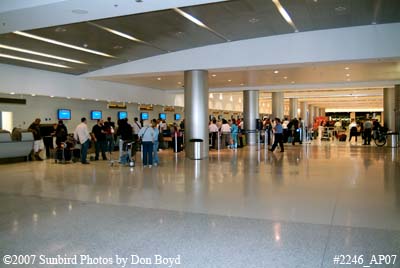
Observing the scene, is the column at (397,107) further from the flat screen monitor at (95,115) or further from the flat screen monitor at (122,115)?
the flat screen monitor at (95,115)

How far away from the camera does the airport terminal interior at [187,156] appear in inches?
168

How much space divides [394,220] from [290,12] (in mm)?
6945

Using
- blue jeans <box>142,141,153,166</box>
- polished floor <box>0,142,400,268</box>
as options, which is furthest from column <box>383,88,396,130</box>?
blue jeans <box>142,141,153,166</box>

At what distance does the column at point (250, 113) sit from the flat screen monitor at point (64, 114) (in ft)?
38.1

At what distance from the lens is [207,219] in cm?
537

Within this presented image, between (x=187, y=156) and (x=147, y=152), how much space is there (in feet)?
10.6

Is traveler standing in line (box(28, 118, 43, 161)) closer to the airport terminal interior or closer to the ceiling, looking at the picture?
the airport terminal interior

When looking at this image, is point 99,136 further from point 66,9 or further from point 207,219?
point 207,219

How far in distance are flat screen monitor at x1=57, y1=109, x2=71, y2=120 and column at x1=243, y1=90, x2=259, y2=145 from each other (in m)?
11.6

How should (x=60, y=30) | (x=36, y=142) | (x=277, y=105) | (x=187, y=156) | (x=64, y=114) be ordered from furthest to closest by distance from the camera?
(x=277, y=105) < (x=64, y=114) < (x=187, y=156) < (x=36, y=142) < (x=60, y=30)

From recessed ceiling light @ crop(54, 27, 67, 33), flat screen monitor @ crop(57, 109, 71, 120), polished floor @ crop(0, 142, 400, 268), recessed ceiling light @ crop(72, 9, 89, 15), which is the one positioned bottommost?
polished floor @ crop(0, 142, 400, 268)

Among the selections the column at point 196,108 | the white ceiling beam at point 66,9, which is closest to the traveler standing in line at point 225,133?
the column at point 196,108

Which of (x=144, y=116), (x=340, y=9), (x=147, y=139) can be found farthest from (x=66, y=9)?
(x=144, y=116)

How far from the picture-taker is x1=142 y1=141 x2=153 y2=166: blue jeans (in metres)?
12.0
